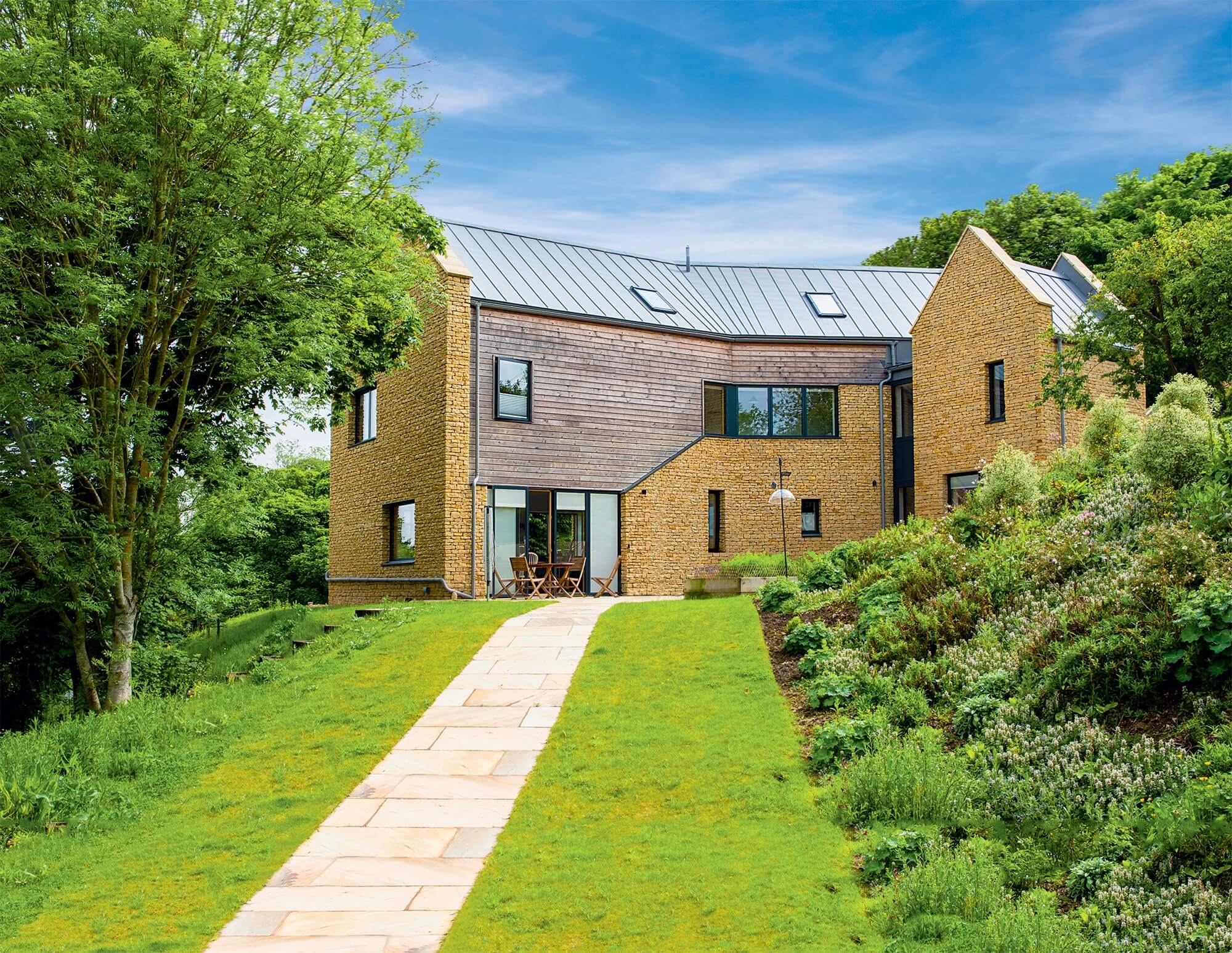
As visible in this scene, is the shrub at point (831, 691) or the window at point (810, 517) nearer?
the shrub at point (831, 691)

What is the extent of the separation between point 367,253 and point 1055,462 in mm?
9730

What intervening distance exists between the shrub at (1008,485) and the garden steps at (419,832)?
18.4 feet

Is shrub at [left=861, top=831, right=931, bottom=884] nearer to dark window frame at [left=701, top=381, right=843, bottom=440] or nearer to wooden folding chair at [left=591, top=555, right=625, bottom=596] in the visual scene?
wooden folding chair at [left=591, top=555, right=625, bottom=596]

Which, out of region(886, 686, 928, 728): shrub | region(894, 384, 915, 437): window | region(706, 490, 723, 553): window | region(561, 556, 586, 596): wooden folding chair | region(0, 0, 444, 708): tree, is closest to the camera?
region(886, 686, 928, 728): shrub

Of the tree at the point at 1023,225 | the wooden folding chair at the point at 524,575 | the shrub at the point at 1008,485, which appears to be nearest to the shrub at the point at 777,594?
the shrub at the point at 1008,485

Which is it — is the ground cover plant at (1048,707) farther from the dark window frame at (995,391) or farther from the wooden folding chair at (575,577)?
the dark window frame at (995,391)

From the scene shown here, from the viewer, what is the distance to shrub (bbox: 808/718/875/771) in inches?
301

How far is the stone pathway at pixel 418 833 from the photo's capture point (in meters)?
5.38

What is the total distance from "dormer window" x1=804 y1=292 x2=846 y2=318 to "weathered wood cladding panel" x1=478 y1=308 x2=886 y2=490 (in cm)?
183

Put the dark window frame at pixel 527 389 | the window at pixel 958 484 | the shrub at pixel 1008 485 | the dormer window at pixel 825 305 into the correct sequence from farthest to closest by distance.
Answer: the dormer window at pixel 825 305 → the window at pixel 958 484 → the dark window frame at pixel 527 389 → the shrub at pixel 1008 485

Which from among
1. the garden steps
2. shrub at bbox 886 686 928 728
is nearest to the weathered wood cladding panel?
the garden steps

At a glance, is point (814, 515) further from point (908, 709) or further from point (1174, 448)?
point (908, 709)

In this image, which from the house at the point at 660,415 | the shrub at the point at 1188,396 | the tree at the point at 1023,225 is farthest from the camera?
the tree at the point at 1023,225

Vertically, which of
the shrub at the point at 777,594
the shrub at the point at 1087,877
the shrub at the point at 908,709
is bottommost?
the shrub at the point at 1087,877
